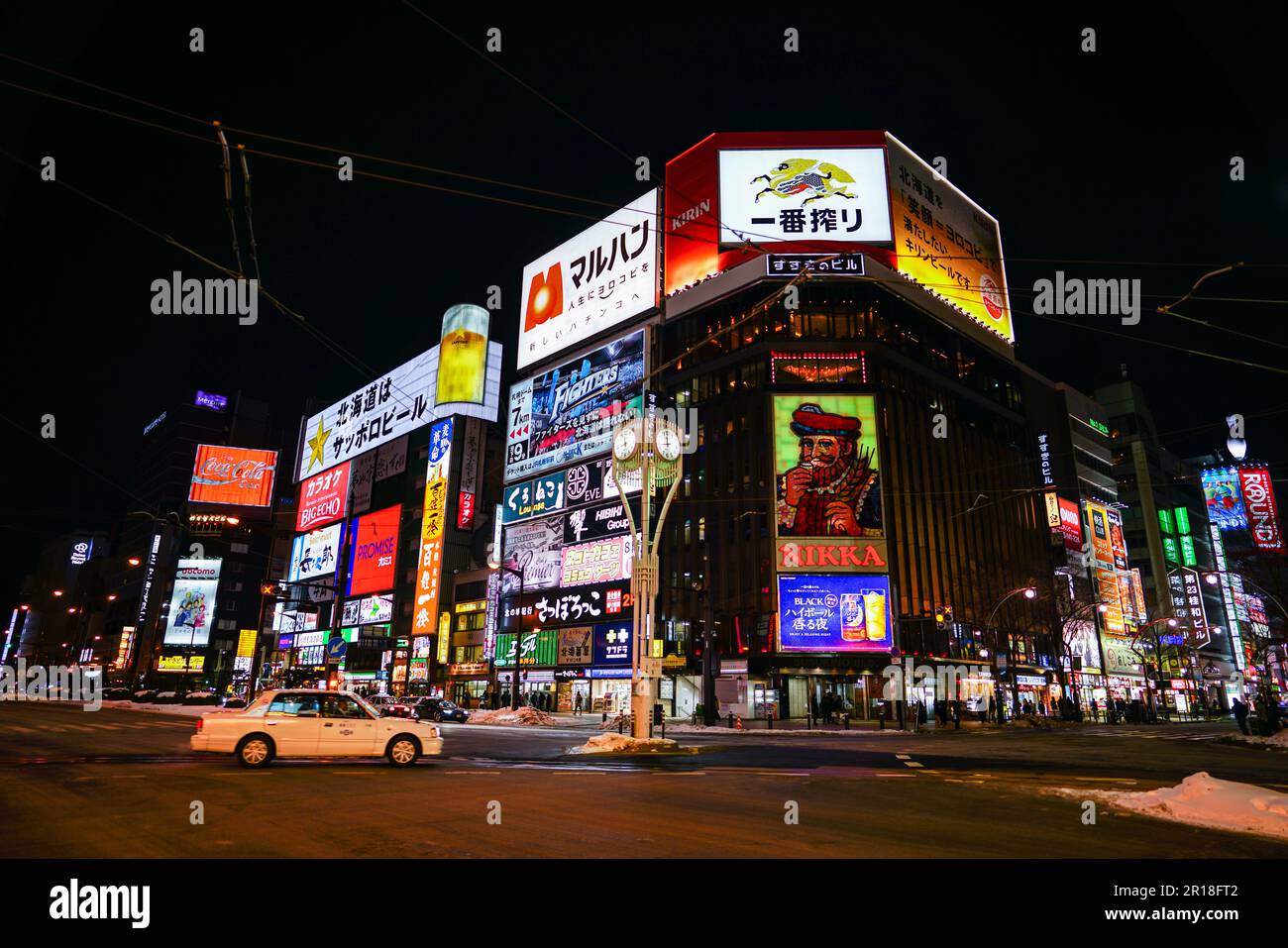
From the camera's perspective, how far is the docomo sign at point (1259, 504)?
73.7 meters

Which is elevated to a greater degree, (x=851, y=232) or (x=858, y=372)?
(x=851, y=232)

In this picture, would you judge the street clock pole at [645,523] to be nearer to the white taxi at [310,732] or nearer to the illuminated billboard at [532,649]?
the white taxi at [310,732]

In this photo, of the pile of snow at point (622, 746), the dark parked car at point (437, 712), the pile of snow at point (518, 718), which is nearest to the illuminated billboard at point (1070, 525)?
the pile of snow at point (518, 718)

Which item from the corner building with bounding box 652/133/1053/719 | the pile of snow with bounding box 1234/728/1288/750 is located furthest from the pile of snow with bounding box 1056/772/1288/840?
the corner building with bounding box 652/133/1053/719

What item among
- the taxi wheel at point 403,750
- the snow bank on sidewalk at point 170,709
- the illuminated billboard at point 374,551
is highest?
the illuminated billboard at point 374,551

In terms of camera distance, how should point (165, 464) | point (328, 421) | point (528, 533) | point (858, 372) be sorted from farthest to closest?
point (165, 464) → point (328, 421) → point (528, 533) → point (858, 372)

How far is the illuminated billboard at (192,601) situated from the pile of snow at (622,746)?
110 meters

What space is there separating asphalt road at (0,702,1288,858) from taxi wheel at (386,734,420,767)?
0.92 ft

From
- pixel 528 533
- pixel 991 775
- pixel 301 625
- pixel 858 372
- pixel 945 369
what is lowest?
pixel 991 775

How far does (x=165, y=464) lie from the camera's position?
129500mm

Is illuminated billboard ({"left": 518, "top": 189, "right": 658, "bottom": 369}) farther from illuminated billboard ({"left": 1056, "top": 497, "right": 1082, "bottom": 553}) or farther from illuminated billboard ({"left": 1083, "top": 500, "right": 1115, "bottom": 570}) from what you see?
illuminated billboard ({"left": 1083, "top": 500, "right": 1115, "bottom": 570})
